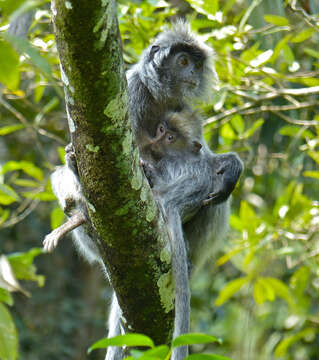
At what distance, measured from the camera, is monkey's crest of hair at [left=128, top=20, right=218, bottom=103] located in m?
3.56

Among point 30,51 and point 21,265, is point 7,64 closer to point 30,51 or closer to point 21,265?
point 30,51

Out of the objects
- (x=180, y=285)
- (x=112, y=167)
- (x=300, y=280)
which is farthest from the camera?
(x=300, y=280)

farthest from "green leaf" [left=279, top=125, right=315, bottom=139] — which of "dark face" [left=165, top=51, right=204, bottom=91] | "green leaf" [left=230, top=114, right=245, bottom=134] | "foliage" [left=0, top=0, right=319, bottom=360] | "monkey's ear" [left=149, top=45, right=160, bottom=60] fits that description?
"monkey's ear" [left=149, top=45, right=160, bottom=60]

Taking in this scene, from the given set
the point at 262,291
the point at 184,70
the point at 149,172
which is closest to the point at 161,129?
the point at 149,172

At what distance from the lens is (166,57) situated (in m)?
3.68

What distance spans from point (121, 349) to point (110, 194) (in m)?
1.09

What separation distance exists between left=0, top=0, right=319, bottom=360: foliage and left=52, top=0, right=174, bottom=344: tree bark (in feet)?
1.35

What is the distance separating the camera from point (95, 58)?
1869 mm

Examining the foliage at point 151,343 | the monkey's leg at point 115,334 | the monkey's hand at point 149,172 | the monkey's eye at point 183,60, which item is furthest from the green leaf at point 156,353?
the monkey's eye at point 183,60

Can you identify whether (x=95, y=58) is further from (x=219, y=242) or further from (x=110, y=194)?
(x=219, y=242)

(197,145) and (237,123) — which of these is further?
(237,123)

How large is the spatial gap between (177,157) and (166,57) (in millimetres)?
A: 699

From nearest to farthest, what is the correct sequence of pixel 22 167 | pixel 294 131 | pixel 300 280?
pixel 294 131, pixel 22 167, pixel 300 280

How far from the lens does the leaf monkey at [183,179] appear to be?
2.87 meters
